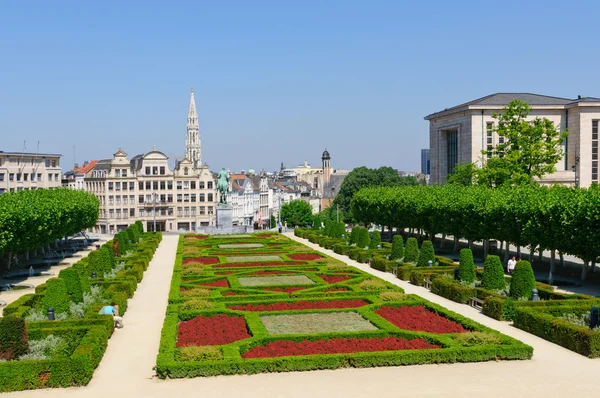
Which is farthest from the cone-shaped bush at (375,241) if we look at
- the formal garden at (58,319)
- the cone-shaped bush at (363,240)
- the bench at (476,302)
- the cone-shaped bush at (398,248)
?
the bench at (476,302)

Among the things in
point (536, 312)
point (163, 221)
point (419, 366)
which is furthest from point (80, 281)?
point (163, 221)

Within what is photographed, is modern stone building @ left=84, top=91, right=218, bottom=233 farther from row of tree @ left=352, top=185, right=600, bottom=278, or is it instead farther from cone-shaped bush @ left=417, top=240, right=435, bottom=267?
cone-shaped bush @ left=417, top=240, right=435, bottom=267

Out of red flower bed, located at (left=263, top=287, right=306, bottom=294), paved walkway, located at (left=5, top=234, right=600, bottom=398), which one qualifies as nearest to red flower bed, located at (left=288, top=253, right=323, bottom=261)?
red flower bed, located at (left=263, top=287, right=306, bottom=294)

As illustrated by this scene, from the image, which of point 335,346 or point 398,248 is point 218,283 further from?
point 335,346

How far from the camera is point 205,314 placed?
29766 millimetres

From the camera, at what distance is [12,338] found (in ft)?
73.5

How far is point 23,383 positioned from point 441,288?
2355cm

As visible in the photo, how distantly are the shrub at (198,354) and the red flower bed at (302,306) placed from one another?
8.81 m

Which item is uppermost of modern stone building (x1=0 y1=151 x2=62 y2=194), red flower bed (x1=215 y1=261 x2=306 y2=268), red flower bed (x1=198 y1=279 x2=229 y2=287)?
modern stone building (x1=0 y1=151 x2=62 y2=194)

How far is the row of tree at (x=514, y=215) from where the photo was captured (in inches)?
1566

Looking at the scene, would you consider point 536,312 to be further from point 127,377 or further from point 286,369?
point 127,377

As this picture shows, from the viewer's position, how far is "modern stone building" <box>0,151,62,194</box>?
335 feet

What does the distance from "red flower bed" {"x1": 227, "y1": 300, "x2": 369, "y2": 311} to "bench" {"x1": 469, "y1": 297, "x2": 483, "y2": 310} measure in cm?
563

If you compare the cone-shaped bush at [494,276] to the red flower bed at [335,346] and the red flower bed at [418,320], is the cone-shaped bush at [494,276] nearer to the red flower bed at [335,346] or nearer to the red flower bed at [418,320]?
the red flower bed at [418,320]
